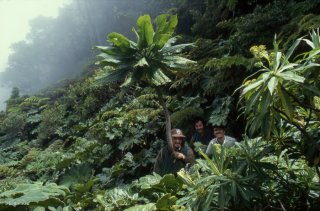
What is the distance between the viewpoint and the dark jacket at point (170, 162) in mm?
4727

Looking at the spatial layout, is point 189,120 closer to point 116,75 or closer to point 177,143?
point 116,75

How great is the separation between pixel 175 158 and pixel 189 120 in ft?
9.62

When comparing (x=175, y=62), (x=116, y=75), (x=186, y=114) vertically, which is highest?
(x=175, y=62)

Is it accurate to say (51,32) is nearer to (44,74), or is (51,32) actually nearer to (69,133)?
(44,74)

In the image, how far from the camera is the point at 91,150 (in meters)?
7.93

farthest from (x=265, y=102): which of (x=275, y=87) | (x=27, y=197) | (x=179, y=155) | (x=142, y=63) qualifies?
(x=142, y=63)

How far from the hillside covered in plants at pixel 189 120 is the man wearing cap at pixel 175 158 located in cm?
16

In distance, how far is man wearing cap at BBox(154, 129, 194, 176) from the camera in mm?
4719

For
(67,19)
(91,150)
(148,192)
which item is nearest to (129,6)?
(67,19)

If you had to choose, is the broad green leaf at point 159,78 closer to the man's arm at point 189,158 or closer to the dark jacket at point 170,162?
the dark jacket at point 170,162

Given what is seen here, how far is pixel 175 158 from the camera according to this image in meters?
4.74

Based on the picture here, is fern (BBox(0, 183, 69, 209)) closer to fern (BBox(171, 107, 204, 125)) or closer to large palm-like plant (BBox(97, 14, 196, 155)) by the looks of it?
large palm-like plant (BBox(97, 14, 196, 155))

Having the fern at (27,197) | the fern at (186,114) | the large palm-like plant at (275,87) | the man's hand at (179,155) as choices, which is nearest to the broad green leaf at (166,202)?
the fern at (27,197)

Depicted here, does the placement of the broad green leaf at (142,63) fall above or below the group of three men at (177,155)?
above
